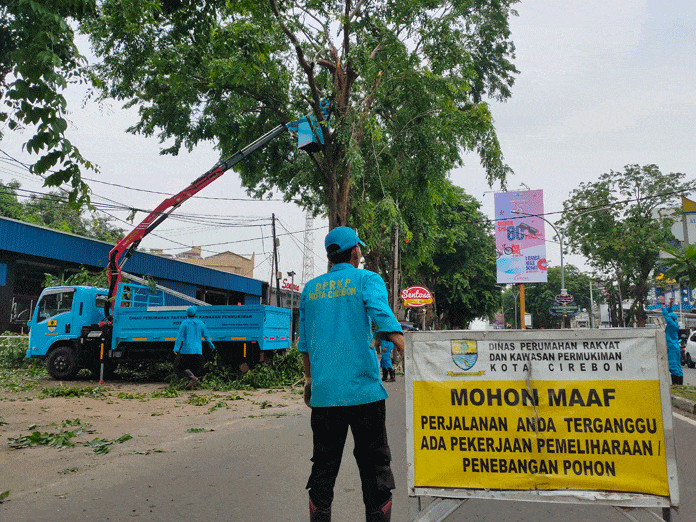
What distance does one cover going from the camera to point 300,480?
5.00 meters

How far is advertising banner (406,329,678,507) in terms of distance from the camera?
2.92m

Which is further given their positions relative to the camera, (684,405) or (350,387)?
(684,405)

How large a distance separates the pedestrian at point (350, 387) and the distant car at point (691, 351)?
24280 millimetres

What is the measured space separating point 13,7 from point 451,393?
14.1 ft

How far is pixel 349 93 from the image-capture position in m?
15.0

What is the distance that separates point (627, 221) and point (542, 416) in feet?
116

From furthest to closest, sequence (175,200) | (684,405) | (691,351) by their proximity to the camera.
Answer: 1. (691,351)
2. (175,200)
3. (684,405)

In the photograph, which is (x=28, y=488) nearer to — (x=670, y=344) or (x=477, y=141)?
(x=670, y=344)

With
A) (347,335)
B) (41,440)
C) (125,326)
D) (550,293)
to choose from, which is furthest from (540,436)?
(550,293)

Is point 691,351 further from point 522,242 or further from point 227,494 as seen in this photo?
point 227,494

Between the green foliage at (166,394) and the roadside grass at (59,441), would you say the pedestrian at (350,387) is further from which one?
the green foliage at (166,394)

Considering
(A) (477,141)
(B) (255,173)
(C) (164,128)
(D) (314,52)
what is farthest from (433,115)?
(C) (164,128)

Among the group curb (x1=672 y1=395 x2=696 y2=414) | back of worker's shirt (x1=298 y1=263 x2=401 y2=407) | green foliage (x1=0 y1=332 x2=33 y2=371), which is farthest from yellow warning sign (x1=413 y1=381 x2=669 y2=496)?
green foliage (x1=0 y1=332 x2=33 y2=371)

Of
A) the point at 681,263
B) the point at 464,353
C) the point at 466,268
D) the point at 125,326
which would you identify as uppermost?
the point at 466,268
